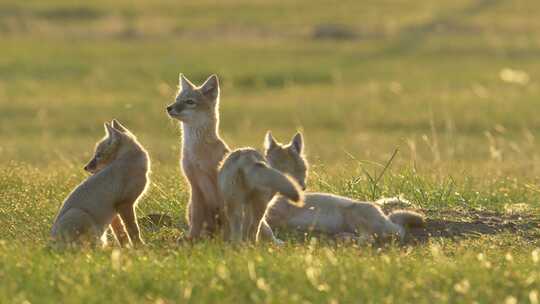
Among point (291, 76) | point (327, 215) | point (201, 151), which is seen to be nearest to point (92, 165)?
point (201, 151)

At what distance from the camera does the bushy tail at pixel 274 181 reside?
8.52 meters

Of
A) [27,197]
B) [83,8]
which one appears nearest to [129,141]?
[27,197]

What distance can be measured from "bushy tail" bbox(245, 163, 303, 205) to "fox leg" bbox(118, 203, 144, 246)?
1265 mm

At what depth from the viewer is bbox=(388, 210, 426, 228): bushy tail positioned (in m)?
10.6

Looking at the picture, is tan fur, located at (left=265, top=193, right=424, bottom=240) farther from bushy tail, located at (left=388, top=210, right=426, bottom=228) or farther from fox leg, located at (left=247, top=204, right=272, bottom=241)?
fox leg, located at (left=247, top=204, right=272, bottom=241)

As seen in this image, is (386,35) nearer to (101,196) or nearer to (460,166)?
(460,166)

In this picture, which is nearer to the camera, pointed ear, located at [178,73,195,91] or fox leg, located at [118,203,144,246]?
fox leg, located at [118,203,144,246]

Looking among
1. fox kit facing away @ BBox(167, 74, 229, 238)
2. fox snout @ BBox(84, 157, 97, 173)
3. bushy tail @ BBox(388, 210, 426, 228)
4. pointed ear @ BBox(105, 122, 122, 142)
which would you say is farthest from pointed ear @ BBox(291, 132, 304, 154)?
fox snout @ BBox(84, 157, 97, 173)

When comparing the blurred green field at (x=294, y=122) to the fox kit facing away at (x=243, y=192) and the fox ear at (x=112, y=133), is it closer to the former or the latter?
the fox kit facing away at (x=243, y=192)

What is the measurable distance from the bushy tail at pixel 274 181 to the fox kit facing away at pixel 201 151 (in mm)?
990

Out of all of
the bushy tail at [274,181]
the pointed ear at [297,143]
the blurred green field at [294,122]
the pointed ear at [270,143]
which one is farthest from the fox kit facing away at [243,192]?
the pointed ear at [297,143]

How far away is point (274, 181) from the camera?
8.80m

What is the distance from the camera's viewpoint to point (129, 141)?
10.7 meters

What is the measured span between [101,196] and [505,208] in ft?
14.0
